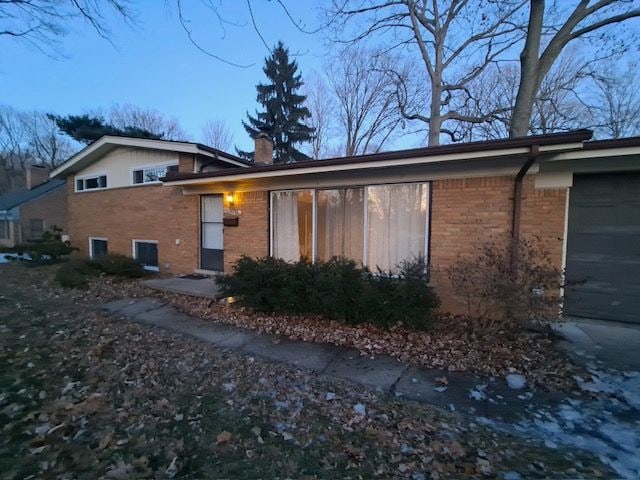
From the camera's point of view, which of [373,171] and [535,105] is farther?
[535,105]

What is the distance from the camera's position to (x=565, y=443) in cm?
241

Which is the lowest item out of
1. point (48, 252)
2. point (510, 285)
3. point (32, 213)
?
point (48, 252)

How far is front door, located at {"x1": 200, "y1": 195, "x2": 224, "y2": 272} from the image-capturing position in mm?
8844

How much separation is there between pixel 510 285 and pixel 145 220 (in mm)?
10522

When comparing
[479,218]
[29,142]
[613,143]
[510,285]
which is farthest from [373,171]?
[29,142]

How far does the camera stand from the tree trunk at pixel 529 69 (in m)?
8.95

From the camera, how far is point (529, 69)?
371 inches

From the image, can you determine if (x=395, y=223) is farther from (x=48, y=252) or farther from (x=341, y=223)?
(x=48, y=252)

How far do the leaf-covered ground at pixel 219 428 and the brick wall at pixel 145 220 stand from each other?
5.37 m

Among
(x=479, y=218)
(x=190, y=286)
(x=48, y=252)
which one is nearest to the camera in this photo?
(x=479, y=218)

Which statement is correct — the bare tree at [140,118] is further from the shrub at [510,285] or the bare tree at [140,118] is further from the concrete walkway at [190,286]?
the shrub at [510,285]

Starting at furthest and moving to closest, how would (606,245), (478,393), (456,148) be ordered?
(606,245)
(456,148)
(478,393)

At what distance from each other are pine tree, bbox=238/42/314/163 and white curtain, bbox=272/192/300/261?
651 inches

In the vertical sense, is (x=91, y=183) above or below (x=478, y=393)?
above
